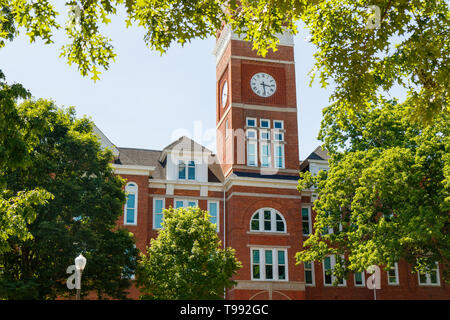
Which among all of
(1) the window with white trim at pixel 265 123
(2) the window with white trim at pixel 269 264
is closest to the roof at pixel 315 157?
(1) the window with white trim at pixel 265 123

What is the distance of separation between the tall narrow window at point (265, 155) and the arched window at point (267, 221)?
3.34 metres

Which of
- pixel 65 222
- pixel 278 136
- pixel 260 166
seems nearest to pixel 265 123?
pixel 278 136

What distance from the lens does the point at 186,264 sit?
24.7m

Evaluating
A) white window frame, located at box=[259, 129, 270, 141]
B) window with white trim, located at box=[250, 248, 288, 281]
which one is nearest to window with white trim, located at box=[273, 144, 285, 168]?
white window frame, located at box=[259, 129, 270, 141]

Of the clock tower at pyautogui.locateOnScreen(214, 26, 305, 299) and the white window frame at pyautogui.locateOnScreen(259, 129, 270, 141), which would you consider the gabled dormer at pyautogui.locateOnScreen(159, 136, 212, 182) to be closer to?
the clock tower at pyautogui.locateOnScreen(214, 26, 305, 299)

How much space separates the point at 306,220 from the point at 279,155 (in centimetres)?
506

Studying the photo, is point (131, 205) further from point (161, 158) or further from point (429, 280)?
point (429, 280)

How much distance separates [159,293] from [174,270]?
4.20ft

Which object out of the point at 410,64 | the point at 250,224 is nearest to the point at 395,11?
the point at 410,64

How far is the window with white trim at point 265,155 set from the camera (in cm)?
3675

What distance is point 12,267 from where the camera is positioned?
70.4 ft

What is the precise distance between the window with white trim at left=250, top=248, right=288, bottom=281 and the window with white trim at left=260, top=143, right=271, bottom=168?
19.9 feet

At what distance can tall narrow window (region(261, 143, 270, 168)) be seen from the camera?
36781 mm
